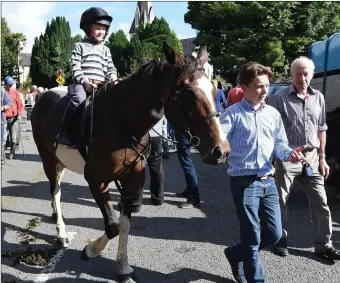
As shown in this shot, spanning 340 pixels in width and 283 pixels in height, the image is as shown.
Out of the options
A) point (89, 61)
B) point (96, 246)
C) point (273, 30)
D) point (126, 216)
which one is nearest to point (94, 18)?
point (89, 61)

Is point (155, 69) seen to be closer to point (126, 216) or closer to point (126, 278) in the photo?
point (126, 216)

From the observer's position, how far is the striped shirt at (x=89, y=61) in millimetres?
4355

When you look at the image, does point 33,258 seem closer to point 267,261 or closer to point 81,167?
point 81,167

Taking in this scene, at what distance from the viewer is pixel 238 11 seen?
28.5 m

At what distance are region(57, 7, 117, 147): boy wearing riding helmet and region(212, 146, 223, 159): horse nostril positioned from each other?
69.8 inches

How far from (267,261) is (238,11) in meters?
26.8

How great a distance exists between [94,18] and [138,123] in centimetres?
143

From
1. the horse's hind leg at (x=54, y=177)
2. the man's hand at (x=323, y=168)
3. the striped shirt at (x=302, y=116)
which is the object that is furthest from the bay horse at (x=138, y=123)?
the man's hand at (x=323, y=168)

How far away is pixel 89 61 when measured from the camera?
4.50 m

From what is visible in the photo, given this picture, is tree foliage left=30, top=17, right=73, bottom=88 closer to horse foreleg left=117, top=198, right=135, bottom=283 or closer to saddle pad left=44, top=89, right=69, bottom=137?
saddle pad left=44, top=89, right=69, bottom=137

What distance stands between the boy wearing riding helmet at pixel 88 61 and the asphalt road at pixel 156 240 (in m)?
1.36

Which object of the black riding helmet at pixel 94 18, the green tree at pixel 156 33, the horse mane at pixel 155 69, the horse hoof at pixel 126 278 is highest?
the green tree at pixel 156 33

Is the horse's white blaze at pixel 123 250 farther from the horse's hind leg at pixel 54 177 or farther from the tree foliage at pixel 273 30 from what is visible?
the tree foliage at pixel 273 30

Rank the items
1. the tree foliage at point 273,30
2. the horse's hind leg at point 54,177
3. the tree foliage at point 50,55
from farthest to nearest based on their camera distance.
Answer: the tree foliage at point 50,55 < the tree foliage at point 273,30 < the horse's hind leg at point 54,177
